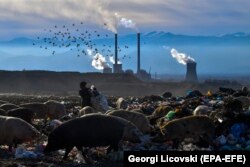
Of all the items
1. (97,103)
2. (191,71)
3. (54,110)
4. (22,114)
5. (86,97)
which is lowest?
(54,110)

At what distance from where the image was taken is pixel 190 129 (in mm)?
15492

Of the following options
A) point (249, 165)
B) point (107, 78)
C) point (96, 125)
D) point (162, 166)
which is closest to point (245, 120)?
point (96, 125)

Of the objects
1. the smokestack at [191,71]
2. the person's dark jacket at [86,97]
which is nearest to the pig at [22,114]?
the person's dark jacket at [86,97]

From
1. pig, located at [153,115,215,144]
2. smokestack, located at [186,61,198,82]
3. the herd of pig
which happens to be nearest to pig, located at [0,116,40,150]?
the herd of pig

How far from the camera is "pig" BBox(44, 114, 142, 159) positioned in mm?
13617

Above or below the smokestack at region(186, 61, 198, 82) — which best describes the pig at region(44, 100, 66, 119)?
below

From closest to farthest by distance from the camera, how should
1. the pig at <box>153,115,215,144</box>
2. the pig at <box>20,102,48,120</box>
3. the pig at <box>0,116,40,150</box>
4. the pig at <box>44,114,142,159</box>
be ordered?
the pig at <box>44,114,142,159</box>
the pig at <box>0,116,40,150</box>
the pig at <box>153,115,215,144</box>
the pig at <box>20,102,48,120</box>

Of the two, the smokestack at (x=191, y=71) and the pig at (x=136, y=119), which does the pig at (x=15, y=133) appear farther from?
the smokestack at (x=191, y=71)

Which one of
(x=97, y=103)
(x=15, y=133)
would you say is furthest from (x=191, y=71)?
(x=15, y=133)

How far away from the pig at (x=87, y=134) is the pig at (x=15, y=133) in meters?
1.06

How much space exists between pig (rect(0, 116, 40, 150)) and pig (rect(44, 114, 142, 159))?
3.49 feet

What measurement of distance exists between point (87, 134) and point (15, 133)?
228cm

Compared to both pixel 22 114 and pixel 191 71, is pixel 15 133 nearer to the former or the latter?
pixel 22 114

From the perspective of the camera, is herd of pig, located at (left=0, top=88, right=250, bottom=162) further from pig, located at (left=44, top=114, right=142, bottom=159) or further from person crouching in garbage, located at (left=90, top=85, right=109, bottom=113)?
person crouching in garbage, located at (left=90, top=85, right=109, bottom=113)
